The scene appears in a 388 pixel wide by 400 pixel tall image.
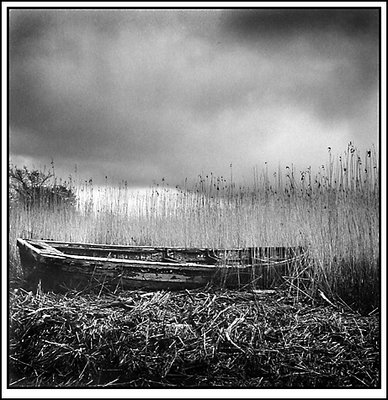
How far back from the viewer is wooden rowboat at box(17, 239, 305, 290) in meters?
2.55

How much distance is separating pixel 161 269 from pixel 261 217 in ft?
2.14

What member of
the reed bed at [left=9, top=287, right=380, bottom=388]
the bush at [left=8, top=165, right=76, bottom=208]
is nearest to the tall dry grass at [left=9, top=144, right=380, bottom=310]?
the bush at [left=8, top=165, right=76, bottom=208]

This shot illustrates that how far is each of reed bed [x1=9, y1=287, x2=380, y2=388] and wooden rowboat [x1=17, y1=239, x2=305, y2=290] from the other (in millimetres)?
64

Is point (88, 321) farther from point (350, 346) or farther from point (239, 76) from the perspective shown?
point (239, 76)

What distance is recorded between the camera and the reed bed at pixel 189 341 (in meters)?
2.37

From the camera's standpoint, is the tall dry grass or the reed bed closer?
the reed bed

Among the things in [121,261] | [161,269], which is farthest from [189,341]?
[121,261]

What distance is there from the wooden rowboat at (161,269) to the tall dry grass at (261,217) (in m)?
0.07

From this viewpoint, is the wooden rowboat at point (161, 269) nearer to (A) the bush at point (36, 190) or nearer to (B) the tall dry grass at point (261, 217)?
(B) the tall dry grass at point (261, 217)

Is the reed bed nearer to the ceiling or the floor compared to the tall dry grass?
nearer to the floor

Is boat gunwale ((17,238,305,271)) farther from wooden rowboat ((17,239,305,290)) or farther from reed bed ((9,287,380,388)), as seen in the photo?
reed bed ((9,287,380,388))

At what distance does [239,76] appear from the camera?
8.38 feet

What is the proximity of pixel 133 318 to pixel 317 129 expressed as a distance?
4.75ft

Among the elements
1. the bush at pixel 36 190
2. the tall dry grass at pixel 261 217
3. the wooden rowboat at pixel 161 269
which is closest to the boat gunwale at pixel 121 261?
the wooden rowboat at pixel 161 269
